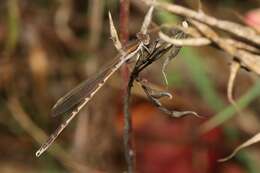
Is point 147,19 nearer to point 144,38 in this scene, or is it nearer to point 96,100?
point 144,38

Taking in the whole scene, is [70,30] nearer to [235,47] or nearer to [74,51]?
[74,51]

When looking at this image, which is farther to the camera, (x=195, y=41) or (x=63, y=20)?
(x=63, y=20)

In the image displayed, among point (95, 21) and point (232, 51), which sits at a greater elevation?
point (95, 21)

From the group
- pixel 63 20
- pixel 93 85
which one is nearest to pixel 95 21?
pixel 63 20

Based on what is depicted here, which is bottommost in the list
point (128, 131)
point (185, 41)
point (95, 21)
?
point (128, 131)

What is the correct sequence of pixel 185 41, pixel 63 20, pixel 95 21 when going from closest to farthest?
pixel 185 41, pixel 95 21, pixel 63 20

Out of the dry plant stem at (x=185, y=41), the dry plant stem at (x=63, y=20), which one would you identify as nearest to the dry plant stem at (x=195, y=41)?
the dry plant stem at (x=185, y=41)

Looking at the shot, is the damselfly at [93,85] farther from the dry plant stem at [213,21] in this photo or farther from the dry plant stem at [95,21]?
the dry plant stem at [95,21]

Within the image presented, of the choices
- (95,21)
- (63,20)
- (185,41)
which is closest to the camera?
(185,41)
